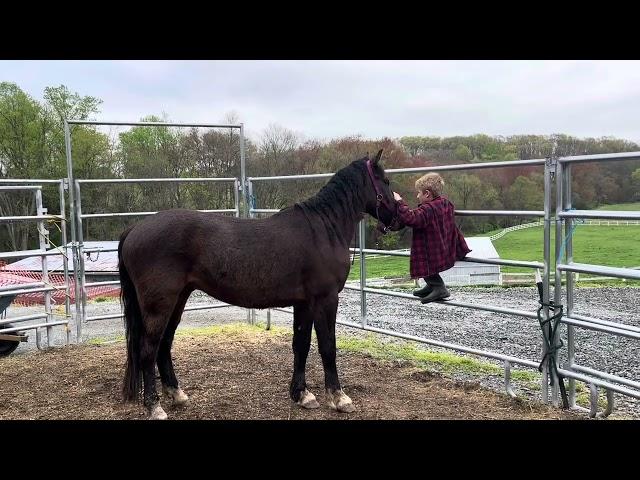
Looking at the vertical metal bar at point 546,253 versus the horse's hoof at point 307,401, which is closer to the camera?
the vertical metal bar at point 546,253

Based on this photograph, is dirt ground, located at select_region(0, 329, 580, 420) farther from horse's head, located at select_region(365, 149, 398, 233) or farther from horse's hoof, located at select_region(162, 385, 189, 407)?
horse's head, located at select_region(365, 149, 398, 233)

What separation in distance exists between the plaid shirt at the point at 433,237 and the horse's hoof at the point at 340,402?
1055 millimetres

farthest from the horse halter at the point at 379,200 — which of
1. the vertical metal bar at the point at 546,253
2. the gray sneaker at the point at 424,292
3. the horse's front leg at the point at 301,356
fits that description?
the vertical metal bar at the point at 546,253

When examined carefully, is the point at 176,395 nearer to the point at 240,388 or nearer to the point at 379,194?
the point at 240,388

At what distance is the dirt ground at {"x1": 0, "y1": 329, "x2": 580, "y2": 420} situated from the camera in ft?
12.0

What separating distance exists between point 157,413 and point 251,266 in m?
1.19

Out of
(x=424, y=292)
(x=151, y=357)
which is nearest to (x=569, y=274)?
(x=424, y=292)

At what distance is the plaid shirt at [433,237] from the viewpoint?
3871mm

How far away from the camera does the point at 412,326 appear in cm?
748

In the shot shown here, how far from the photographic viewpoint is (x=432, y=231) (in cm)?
392

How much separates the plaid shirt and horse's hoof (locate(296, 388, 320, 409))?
3.95 feet

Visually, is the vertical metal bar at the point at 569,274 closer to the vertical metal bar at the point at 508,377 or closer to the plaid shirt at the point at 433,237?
the vertical metal bar at the point at 508,377

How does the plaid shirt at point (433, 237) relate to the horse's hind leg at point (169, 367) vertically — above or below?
above

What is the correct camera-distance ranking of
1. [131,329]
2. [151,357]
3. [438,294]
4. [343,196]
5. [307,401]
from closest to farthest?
[151,357] < [131,329] < [307,401] < [343,196] < [438,294]
